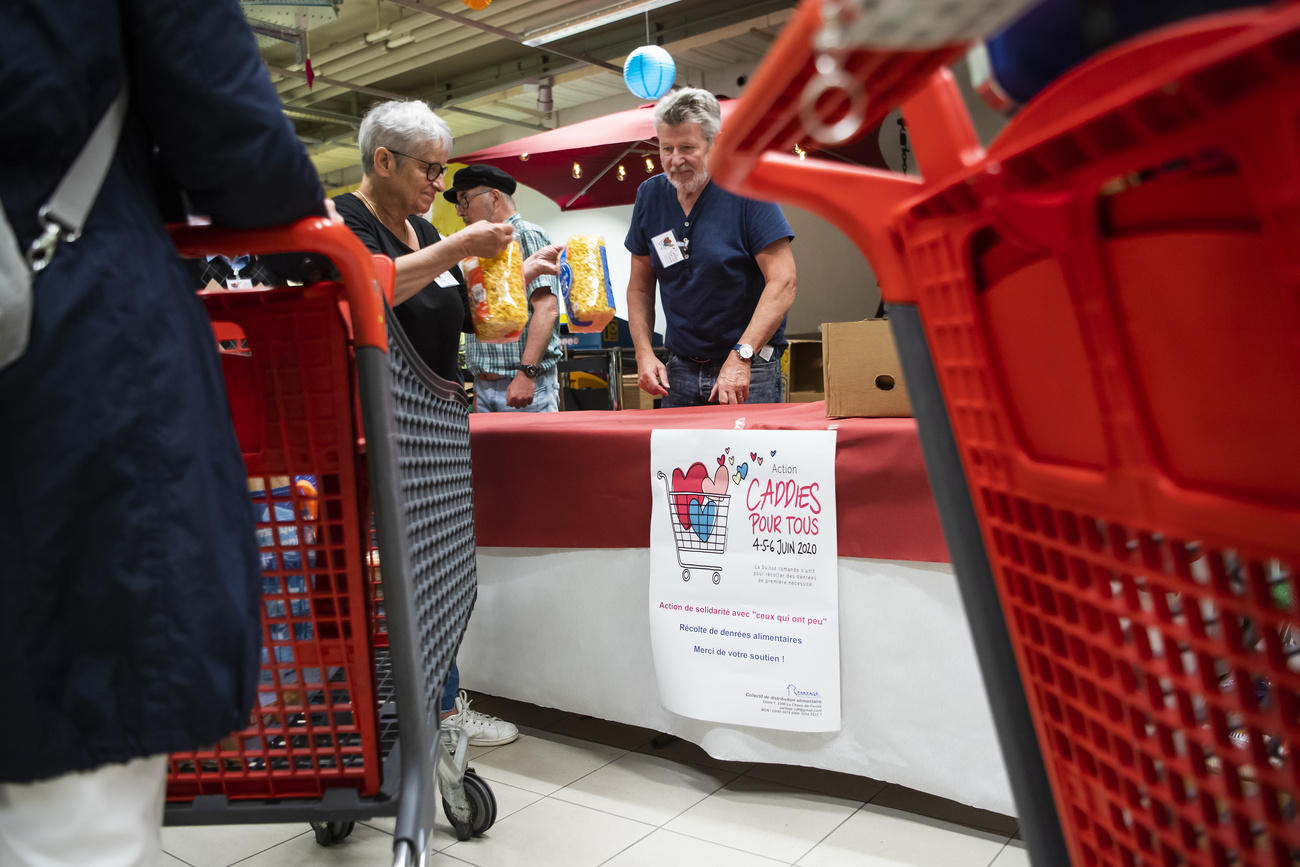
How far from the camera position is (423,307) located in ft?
6.51

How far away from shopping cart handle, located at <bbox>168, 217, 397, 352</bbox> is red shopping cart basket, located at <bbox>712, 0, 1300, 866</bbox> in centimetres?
59

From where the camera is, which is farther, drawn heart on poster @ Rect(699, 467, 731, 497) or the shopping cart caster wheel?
drawn heart on poster @ Rect(699, 467, 731, 497)

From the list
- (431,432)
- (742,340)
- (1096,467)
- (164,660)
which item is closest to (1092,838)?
(1096,467)

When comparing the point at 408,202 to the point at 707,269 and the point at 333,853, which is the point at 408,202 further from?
the point at 333,853

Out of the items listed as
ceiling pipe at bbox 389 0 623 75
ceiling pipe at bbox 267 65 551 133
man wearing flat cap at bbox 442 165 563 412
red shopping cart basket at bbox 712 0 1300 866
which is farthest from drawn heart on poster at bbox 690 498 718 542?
ceiling pipe at bbox 267 65 551 133

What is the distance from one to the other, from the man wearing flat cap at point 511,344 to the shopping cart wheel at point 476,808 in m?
1.52

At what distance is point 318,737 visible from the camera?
4.03 ft

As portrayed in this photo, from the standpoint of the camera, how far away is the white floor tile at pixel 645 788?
196cm

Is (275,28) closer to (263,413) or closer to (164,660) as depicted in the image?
(263,413)

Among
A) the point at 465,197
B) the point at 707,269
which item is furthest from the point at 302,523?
the point at 465,197

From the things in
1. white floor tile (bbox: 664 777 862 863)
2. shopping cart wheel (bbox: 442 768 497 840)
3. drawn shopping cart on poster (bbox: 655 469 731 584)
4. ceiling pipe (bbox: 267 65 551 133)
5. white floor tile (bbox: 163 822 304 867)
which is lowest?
white floor tile (bbox: 664 777 862 863)

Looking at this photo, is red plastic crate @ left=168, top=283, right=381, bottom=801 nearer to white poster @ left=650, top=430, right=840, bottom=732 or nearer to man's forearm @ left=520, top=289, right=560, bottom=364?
white poster @ left=650, top=430, right=840, bottom=732

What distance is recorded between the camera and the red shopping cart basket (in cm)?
35

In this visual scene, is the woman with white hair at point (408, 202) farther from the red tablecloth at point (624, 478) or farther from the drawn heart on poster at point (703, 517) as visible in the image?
Result: the drawn heart on poster at point (703, 517)
